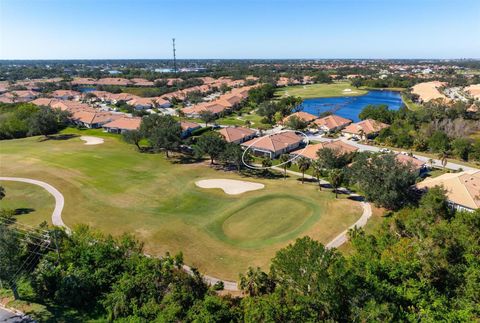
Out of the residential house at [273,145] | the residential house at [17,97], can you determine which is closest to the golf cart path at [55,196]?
the residential house at [273,145]

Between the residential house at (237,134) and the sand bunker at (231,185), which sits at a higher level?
the residential house at (237,134)

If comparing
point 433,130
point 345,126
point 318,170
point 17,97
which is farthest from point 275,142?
point 17,97

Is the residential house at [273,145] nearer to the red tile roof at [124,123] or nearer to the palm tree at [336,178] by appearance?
the palm tree at [336,178]

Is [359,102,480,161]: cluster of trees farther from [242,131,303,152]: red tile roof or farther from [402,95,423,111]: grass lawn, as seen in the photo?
[402,95,423,111]: grass lawn

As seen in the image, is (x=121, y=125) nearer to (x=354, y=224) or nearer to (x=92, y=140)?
(x=92, y=140)

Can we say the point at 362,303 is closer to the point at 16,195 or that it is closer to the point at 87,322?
the point at 87,322

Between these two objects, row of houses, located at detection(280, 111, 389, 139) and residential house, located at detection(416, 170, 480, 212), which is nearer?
residential house, located at detection(416, 170, 480, 212)

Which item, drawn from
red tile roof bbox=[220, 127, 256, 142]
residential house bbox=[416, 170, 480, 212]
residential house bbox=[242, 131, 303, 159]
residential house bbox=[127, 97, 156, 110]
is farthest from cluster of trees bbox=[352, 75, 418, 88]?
residential house bbox=[416, 170, 480, 212]

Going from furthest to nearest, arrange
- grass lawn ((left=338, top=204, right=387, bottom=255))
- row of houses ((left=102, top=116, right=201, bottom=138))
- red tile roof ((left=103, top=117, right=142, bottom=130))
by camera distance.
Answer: red tile roof ((left=103, top=117, right=142, bottom=130))
row of houses ((left=102, top=116, right=201, bottom=138))
grass lawn ((left=338, top=204, right=387, bottom=255))
